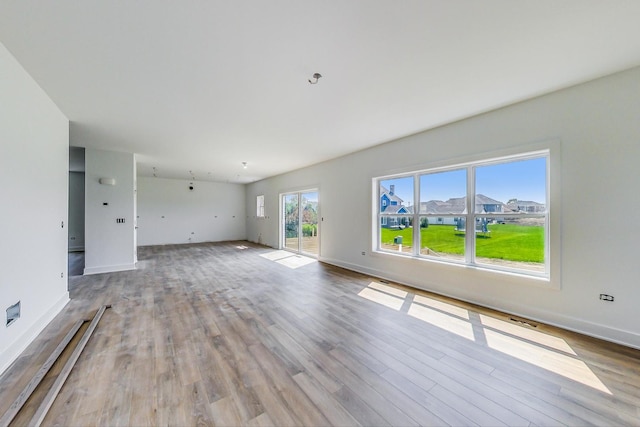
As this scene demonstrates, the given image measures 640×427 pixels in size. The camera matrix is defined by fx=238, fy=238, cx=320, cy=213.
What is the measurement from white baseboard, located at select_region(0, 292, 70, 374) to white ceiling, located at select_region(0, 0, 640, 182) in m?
2.63

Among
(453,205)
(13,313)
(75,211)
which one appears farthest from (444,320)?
(75,211)

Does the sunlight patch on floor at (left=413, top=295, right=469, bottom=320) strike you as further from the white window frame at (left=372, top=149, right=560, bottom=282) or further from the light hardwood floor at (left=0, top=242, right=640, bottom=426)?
the white window frame at (left=372, top=149, right=560, bottom=282)

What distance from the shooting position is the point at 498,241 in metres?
3.44

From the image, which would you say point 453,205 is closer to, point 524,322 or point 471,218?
point 471,218

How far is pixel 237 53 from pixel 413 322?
343cm

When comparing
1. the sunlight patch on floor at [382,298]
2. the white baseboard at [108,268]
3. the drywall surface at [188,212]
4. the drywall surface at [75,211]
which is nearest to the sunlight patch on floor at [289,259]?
the sunlight patch on floor at [382,298]

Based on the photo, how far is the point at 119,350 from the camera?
7.63ft

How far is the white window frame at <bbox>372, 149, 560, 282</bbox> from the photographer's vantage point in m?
2.82

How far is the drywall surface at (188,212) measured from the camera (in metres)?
9.33

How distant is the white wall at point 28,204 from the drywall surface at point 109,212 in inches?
81.0

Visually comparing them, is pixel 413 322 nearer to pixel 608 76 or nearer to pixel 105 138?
pixel 608 76

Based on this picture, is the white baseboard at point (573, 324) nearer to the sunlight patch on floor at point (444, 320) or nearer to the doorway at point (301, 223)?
the sunlight patch on floor at point (444, 320)

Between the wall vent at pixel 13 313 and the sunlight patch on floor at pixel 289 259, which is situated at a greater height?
the wall vent at pixel 13 313

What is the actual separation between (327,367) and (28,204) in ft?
11.4
